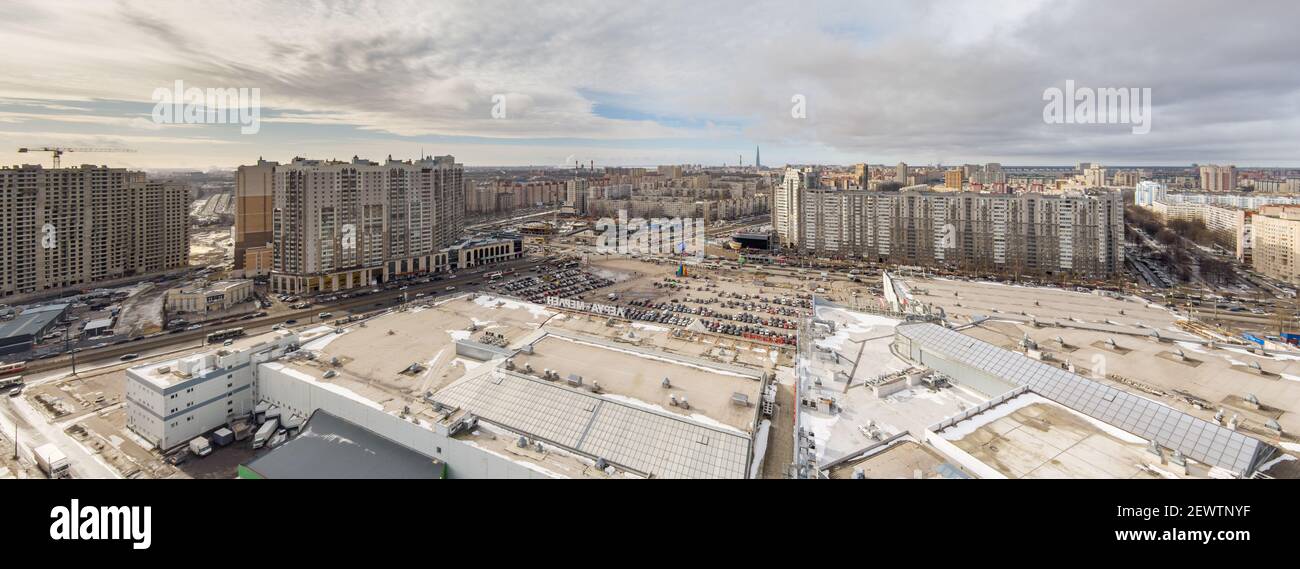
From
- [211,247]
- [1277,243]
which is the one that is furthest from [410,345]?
[1277,243]

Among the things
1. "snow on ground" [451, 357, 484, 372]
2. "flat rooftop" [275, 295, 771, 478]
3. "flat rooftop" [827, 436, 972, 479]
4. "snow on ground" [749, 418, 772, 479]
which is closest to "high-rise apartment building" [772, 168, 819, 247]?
"flat rooftop" [275, 295, 771, 478]

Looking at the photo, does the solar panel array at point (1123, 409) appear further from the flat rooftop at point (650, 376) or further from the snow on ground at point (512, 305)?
the snow on ground at point (512, 305)

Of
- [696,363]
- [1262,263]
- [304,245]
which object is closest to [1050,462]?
[696,363]

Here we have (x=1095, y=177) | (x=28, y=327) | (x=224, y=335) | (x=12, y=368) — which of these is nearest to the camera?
(x=12, y=368)

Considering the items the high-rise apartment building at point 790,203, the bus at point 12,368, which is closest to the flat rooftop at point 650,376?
the bus at point 12,368

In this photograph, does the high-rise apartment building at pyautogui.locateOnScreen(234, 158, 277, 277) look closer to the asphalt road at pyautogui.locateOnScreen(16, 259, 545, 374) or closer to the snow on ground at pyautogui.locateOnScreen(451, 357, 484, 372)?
the asphalt road at pyautogui.locateOnScreen(16, 259, 545, 374)

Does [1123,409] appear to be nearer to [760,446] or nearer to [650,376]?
[760,446]
